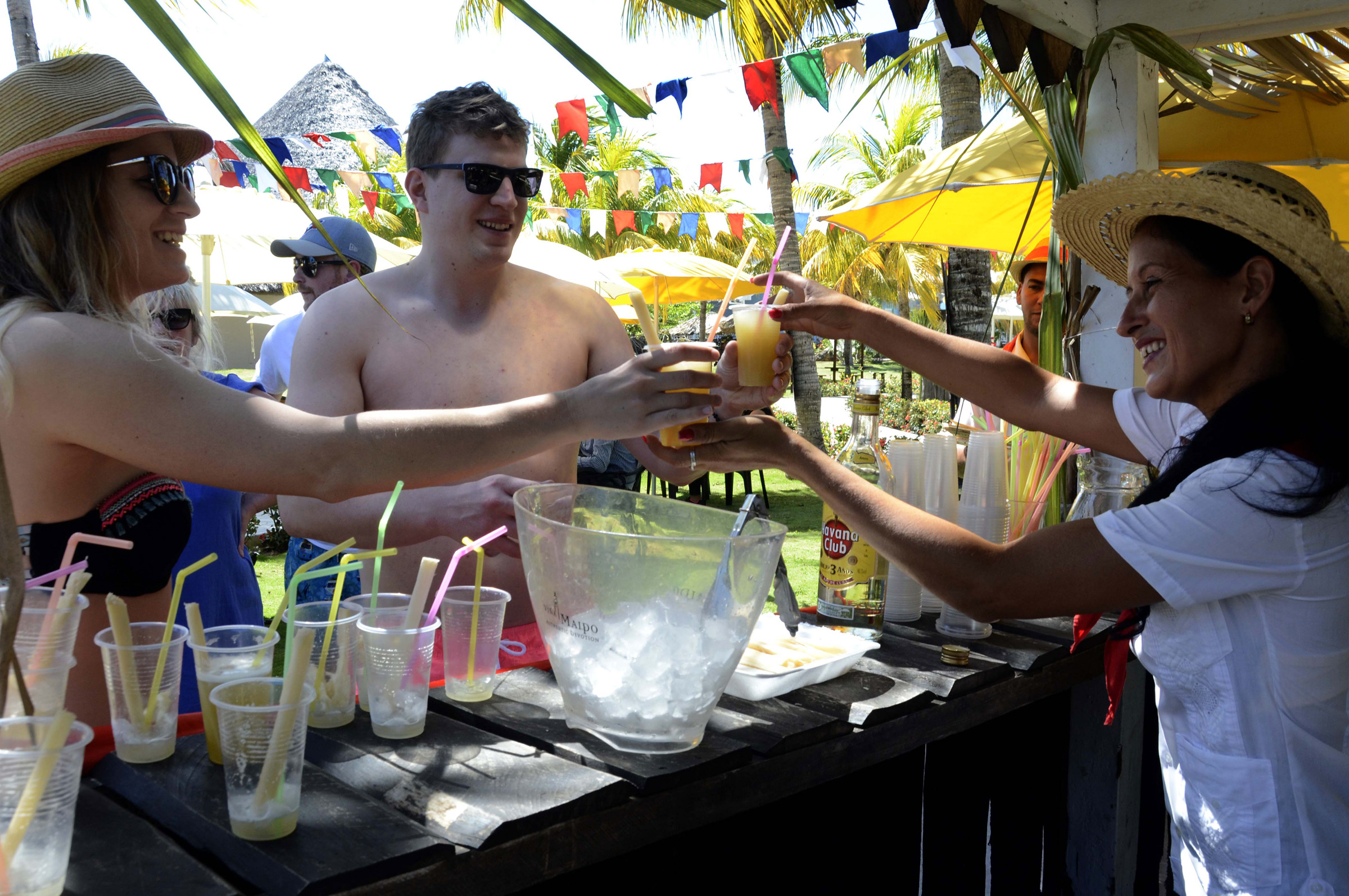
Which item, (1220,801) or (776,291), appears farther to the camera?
(776,291)

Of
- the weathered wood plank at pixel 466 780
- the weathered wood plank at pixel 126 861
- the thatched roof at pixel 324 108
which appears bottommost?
the weathered wood plank at pixel 466 780

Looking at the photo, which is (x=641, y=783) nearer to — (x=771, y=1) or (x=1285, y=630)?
(x=1285, y=630)

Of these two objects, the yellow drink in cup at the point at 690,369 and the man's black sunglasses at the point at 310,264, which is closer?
the yellow drink in cup at the point at 690,369

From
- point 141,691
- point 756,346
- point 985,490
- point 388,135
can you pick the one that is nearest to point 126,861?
point 141,691

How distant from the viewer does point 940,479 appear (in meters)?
2.28

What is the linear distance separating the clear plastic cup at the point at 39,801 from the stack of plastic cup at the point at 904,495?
167 centimetres

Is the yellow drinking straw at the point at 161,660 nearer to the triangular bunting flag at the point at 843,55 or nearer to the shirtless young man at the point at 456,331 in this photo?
the shirtless young man at the point at 456,331

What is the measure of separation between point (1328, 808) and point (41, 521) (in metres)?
2.21

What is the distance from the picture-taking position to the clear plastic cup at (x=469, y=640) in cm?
156

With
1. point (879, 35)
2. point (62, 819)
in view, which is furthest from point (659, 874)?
point (879, 35)

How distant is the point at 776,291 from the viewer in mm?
2299

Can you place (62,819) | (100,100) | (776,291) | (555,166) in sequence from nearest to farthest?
(62,819)
(100,100)
(776,291)
(555,166)

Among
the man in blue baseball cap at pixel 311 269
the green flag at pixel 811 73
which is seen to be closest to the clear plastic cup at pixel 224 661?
the man in blue baseball cap at pixel 311 269

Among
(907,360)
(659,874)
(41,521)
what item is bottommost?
(659,874)
